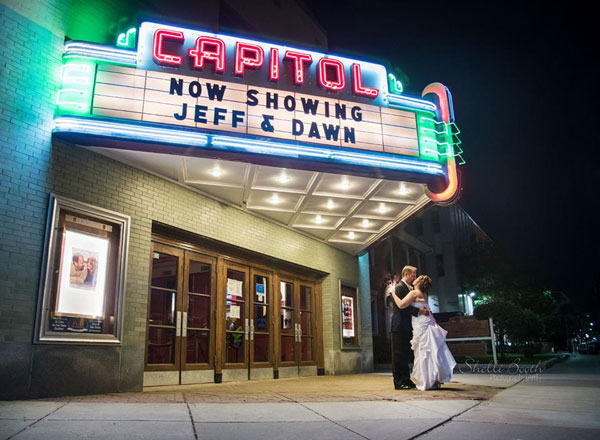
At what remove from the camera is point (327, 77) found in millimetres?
9047

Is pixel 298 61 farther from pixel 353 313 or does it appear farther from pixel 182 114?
pixel 353 313

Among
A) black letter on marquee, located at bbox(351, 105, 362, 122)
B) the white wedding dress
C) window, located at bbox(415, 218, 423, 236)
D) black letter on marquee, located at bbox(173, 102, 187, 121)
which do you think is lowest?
the white wedding dress

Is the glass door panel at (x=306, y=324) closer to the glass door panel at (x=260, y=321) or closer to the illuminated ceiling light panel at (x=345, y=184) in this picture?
the glass door panel at (x=260, y=321)

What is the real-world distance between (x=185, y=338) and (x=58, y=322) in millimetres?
2946

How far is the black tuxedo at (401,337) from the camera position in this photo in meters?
7.51

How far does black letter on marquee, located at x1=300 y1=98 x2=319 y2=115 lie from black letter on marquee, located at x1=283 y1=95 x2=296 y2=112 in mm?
188

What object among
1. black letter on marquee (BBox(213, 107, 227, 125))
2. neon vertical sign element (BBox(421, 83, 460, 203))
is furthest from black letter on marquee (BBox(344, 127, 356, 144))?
black letter on marquee (BBox(213, 107, 227, 125))

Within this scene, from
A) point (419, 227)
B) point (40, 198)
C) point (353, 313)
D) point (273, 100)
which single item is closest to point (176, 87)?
point (273, 100)

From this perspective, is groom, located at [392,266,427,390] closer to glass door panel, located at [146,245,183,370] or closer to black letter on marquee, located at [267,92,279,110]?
black letter on marquee, located at [267,92,279,110]

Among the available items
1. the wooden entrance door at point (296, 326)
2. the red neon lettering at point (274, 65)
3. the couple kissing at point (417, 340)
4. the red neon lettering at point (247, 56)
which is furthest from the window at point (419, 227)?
the red neon lettering at point (247, 56)

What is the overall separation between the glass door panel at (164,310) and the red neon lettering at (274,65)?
394 centimetres

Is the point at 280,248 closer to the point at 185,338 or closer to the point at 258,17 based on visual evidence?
the point at 185,338

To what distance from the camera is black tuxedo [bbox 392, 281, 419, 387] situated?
7508 millimetres

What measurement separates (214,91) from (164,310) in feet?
14.1
